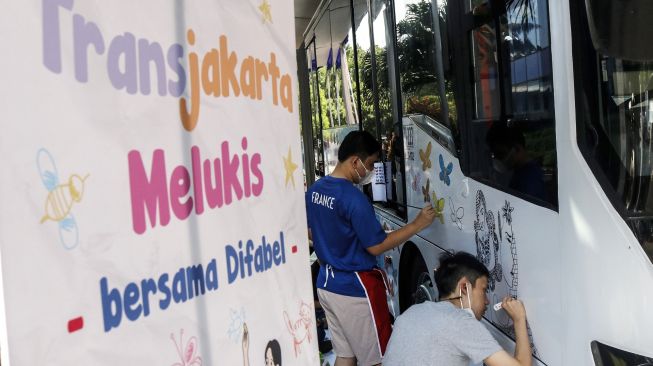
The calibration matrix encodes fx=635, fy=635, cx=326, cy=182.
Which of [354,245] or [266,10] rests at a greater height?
[266,10]

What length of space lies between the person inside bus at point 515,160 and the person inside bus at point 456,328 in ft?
1.44

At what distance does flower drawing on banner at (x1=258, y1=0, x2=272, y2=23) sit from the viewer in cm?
196

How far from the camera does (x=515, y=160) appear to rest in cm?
272

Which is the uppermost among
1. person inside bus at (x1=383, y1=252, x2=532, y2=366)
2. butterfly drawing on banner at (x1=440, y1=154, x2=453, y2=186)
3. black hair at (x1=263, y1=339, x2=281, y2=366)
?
butterfly drawing on banner at (x1=440, y1=154, x2=453, y2=186)

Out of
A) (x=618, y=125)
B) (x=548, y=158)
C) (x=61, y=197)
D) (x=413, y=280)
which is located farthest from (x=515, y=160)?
(x=413, y=280)

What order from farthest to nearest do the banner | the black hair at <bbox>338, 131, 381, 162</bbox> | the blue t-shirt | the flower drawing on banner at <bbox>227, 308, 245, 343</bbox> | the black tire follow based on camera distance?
the black tire
the black hair at <bbox>338, 131, 381, 162</bbox>
the blue t-shirt
the flower drawing on banner at <bbox>227, 308, 245, 343</bbox>
the banner

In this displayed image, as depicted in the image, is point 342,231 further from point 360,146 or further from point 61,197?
point 61,197

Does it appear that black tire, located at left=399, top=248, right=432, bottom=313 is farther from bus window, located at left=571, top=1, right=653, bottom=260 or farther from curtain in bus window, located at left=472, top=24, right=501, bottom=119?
bus window, located at left=571, top=1, right=653, bottom=260

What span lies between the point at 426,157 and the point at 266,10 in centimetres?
218

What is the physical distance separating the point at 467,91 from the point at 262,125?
170 cm

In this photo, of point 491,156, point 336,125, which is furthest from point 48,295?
point 336,125

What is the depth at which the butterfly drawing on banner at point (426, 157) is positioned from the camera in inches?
154

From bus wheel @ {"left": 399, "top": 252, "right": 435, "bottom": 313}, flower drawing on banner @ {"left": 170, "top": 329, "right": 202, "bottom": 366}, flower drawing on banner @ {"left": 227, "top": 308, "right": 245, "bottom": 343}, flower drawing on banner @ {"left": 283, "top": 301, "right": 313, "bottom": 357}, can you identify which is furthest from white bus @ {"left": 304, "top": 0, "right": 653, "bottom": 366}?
flower drawing on banner @ {"left": 170, "top": 329, "right": 202, "bottom": 366}

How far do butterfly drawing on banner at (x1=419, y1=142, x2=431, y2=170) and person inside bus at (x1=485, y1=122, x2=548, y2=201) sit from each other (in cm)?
84
